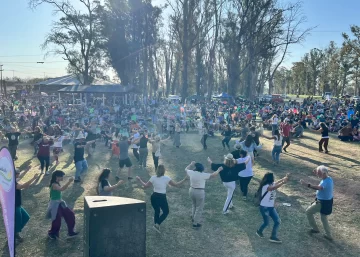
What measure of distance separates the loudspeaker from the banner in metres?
0.85

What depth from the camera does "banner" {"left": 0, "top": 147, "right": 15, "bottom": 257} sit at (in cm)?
337

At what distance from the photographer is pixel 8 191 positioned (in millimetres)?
3592

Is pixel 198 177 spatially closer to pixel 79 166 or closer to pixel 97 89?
pixel 79 166

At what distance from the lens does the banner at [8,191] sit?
3.37m

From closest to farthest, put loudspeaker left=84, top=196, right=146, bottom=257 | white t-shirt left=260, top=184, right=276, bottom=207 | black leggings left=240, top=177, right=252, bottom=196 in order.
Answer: loudspeaker left=84, top=196, right=146, bottom=257, white t-shirt left=260, top=184, right=276, bottom=207, black leggings left=240, top=177, right=252, bottom=196

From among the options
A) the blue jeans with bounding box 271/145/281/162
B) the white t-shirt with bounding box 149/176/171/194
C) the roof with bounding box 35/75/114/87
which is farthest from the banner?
the roof with bounding box 35/75/114/87

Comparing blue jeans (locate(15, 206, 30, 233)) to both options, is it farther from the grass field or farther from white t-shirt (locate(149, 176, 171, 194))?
white t-shirt (locate(149, 176, 171, 194))

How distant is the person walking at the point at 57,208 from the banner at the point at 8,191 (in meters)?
2.31

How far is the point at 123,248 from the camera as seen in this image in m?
3.97

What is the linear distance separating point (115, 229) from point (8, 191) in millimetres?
1318

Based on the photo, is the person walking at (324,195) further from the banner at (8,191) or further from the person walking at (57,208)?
the banner at (8,191)

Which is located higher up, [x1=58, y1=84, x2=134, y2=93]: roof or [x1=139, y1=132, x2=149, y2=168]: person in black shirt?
[x1=58, y1=84, x2=134, y2=93]: roof

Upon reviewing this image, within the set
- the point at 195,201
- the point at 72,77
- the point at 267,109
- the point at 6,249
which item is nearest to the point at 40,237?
the point at 6,249

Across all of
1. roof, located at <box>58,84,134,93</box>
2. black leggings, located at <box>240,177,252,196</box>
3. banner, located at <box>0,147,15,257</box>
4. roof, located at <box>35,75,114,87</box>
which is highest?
roof, located at <box>35,75,114,87</box>
